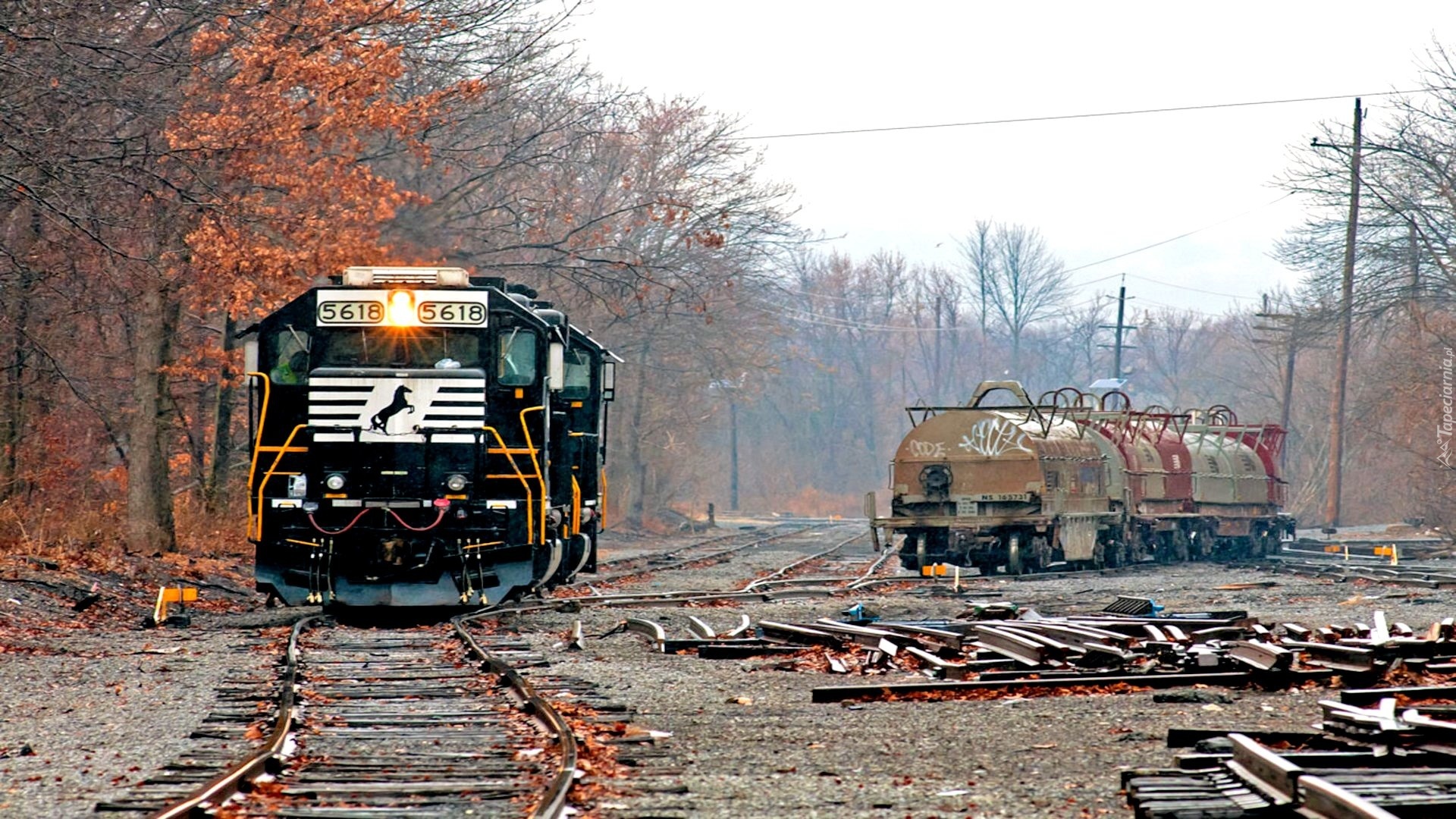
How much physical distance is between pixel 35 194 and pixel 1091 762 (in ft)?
39.0

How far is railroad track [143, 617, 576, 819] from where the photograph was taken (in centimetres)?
634

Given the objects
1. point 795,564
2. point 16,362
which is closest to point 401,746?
point 16,362

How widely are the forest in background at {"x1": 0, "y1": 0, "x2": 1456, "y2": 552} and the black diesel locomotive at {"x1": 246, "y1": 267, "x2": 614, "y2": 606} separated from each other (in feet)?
7.08

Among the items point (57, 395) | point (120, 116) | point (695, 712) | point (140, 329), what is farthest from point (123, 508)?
point (695, 712)

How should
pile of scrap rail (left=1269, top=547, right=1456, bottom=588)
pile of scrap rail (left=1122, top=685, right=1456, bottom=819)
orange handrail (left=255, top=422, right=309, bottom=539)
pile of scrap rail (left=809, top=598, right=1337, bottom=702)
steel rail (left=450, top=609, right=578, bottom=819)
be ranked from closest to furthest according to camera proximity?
pile of scrap rail (left=1122, top=685, right=1456, bottom=819) → steel rail (left=450, top=609, right=578, bottom=819) → pile of scrap rail (left=809, top=598, right=1337, bottom=702) → orange handrail (left=255, top=422, right=309, bottom=539) → pile of scrap rail (left=1269, top=547, right=1456, bottom=588)

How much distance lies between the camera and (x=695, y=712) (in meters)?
9.42

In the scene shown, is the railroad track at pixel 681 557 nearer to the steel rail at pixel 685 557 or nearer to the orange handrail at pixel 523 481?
the steel rail at pixel 685 557

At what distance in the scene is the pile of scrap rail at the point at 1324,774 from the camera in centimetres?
567

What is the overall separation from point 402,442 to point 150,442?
907 cm

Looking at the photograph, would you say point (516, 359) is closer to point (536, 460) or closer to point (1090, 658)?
point (536, 460)

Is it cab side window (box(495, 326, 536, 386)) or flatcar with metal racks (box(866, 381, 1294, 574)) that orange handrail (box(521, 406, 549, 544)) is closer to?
cab side window (box(495, 326, 536, 386))

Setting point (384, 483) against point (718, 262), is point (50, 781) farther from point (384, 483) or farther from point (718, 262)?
point (718, 262)

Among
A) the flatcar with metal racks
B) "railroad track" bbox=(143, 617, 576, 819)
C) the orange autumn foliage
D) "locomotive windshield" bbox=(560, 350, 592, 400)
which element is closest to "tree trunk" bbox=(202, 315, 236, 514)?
the orange autumn foliage

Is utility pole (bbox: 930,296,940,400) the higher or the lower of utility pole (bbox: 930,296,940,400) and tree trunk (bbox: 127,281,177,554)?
the higher
